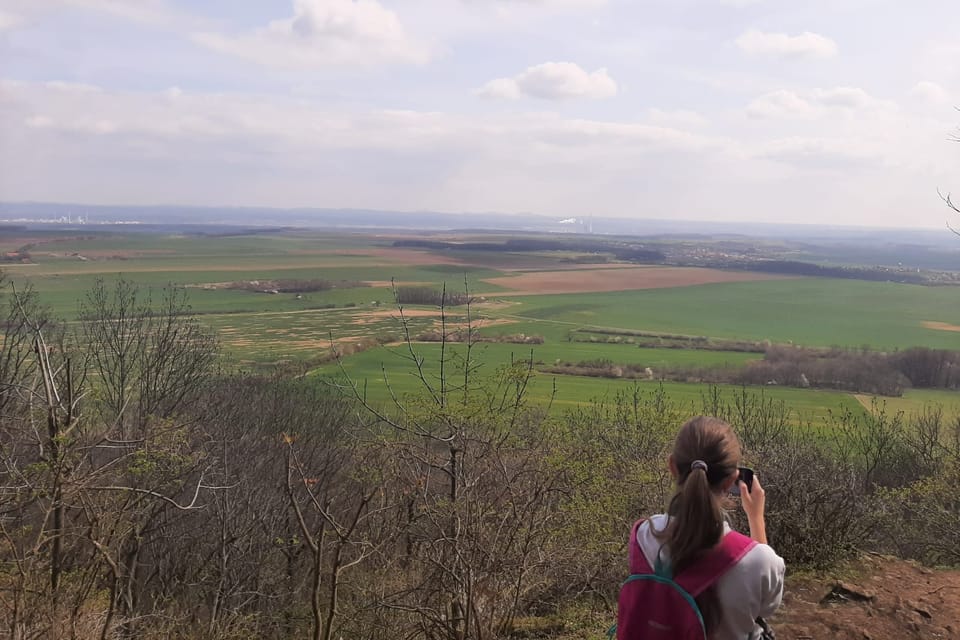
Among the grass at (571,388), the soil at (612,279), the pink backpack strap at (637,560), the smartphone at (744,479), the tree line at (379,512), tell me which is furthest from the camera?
the soil at (612,279)

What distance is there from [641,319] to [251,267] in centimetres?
6208

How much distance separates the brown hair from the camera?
7.35 feet

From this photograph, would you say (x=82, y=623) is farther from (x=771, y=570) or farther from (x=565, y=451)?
(x=771, y=570)

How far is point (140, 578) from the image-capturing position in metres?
14.8

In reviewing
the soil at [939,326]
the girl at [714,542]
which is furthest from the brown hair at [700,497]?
the soil at [939,326]

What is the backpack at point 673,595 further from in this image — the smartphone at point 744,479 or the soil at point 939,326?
the soil at point 939,326

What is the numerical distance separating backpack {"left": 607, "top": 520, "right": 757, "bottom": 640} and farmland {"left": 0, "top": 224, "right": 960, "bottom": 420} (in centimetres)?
890

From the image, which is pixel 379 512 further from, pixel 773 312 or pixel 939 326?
pixel 773 312

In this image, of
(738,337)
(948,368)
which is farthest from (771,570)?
(738,337)

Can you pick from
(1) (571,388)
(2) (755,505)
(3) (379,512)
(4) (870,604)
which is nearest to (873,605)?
(4) (870,604)

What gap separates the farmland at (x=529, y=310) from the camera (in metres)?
35.8

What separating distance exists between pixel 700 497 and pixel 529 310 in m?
61.7

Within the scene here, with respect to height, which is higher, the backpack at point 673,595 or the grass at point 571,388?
the backpack at point 673,595

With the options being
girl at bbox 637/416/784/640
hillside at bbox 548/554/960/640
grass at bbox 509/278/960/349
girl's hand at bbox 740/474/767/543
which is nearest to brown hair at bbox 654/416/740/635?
girl at bbox 637/416/784/640
